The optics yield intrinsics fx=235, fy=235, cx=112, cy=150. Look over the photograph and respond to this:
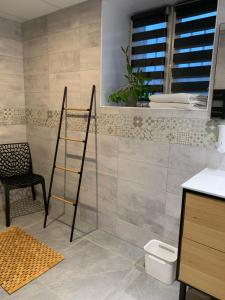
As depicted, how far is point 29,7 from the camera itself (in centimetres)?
246

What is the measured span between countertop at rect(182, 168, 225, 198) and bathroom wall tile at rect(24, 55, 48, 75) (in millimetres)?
2139

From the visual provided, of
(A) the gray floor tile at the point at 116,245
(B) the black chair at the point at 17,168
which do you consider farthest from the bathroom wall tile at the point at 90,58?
(A) the gray floor tile at the point at 116,245

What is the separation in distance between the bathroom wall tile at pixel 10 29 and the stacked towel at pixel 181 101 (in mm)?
2030

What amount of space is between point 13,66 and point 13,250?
2153mm

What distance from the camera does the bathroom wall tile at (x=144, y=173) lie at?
80.7 inches

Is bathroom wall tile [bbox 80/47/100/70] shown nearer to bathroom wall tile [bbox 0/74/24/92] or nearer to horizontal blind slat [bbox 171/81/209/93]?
horizontal blind slat [bbox 171/81/209/93]

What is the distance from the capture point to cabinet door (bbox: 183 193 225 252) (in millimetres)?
1303

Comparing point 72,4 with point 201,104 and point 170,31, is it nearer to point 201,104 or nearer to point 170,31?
point 170,31

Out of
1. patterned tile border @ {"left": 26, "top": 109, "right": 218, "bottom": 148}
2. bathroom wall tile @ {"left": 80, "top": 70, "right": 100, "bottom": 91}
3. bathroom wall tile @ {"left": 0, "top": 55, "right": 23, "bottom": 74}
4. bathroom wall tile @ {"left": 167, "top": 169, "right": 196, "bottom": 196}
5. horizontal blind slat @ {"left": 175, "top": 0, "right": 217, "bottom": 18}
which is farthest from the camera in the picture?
bathroom wall tile @ {"left": 0, "top": 55, "right": 23, "bottom": 74}

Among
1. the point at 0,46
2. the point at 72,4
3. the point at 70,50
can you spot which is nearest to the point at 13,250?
the point at 70,50

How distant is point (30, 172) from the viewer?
310 cm

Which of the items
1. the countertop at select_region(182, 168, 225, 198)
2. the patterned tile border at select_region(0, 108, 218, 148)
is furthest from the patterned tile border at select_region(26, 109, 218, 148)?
the countertop at select_region(182, 168, 225, 198)

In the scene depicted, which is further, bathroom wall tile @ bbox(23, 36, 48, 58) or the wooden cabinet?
bathroom wall tile @ bbox(23, 36, 48, 58)

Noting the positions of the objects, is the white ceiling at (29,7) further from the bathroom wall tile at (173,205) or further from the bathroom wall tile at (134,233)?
the bathroom wall tile at (134,233)
